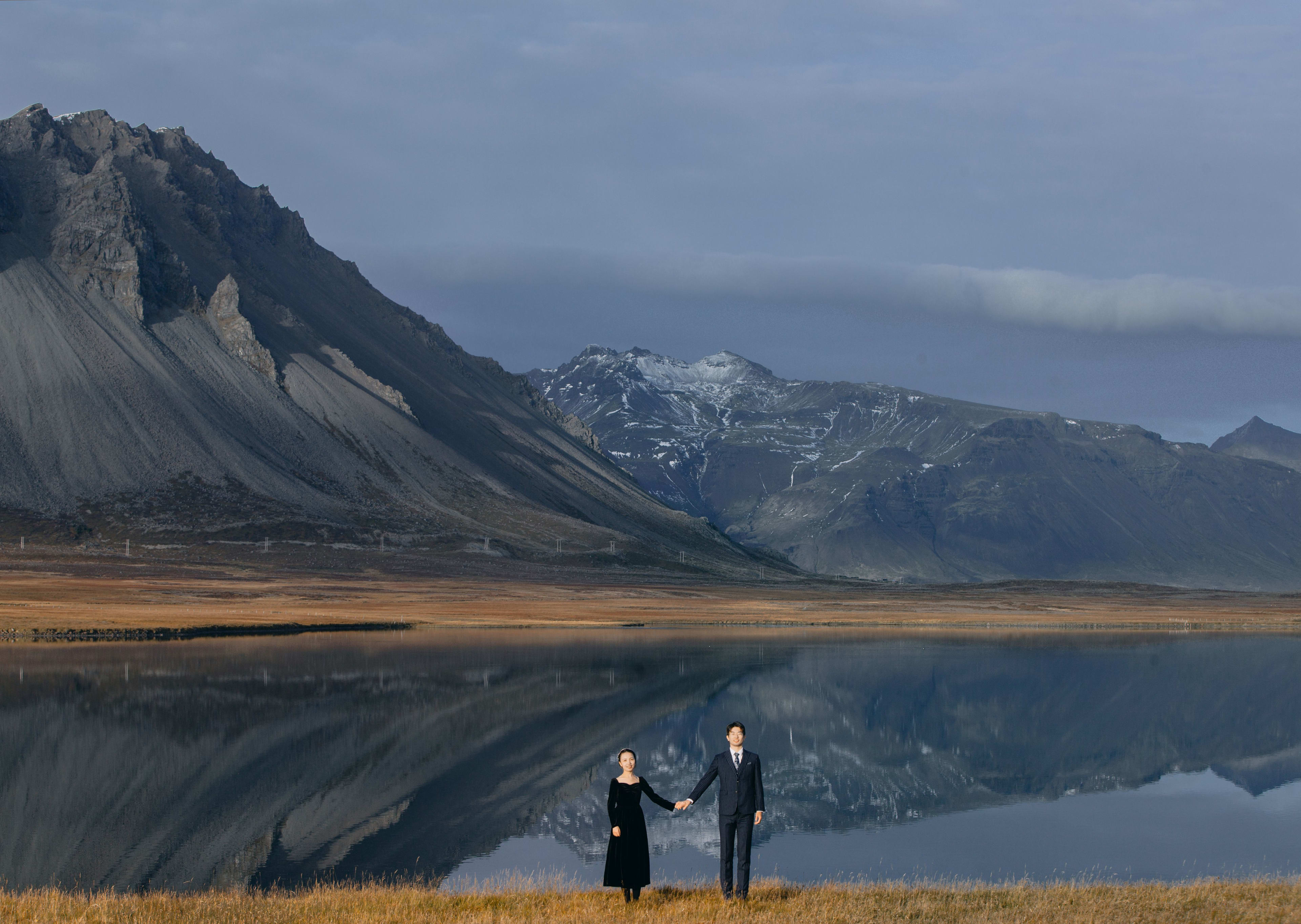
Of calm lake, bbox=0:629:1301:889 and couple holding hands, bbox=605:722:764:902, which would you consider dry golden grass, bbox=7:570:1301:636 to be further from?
couple holding hands, bbox=605:722:764:902

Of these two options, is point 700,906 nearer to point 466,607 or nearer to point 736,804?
point 736,804

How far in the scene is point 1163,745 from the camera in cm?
5125

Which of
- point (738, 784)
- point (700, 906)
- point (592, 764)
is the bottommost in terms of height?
point (592, 764)

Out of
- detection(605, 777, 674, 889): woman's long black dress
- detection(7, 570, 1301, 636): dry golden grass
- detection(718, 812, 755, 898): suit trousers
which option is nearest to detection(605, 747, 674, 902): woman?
detection(605, 777, 674, 889): woman's long black dress

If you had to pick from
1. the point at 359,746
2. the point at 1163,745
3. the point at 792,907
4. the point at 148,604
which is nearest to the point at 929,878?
the point at 792,907

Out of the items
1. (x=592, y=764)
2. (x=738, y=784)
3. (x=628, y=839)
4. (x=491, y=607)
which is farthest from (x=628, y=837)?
(x=491, y=607)

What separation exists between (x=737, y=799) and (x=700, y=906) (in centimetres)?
188

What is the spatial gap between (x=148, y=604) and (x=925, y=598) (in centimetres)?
11963

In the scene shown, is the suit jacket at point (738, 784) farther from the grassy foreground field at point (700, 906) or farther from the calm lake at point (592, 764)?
the calm lake at point (592, 764)

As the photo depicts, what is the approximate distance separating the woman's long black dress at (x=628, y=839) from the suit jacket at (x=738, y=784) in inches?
33.7

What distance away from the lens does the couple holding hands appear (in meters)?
20.0

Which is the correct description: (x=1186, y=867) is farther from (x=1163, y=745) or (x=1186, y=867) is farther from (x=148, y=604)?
(x=148, y=604)

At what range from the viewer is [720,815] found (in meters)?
20.4

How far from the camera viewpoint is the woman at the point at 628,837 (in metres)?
20.0
